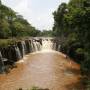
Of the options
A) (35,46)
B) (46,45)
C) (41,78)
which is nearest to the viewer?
(41,78)

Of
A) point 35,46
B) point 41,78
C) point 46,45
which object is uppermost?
point 41,78

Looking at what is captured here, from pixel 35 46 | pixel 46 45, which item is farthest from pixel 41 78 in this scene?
pixel 46 45

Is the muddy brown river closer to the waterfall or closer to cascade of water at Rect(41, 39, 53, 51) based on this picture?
the waterfall

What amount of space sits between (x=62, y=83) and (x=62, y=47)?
2137 cm

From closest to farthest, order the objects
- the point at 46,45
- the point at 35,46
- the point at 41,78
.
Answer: the point at 41,78, the point at 35,46, the point at 46,45

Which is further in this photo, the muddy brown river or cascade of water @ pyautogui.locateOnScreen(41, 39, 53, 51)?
cascade of water @ pyautogui.locateOnScreen(41, 39, 53, 51)

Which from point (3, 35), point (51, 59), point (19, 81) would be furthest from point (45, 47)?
point (19, 81)

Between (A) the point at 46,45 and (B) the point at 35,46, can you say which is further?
(A) the point at 46,45

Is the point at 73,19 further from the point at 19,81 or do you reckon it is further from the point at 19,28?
the point at 19,28

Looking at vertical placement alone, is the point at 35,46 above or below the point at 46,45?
above

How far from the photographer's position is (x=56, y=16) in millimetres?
56125

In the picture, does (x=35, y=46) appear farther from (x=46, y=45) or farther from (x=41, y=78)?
(x=41, y=78)

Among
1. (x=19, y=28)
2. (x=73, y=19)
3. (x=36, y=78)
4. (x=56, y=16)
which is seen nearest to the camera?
(x=73, y=19)

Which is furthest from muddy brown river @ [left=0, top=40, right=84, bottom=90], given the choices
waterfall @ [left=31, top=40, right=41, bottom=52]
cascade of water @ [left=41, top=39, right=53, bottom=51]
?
cascade of water @ [left=41, top=39, right=53, bottom=51]
